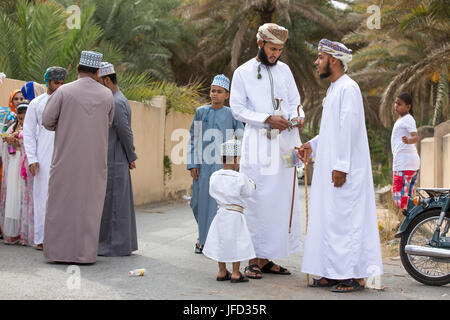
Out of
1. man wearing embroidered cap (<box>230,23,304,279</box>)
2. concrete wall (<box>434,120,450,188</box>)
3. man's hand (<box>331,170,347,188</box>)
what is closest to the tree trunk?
concrete wall (<box>434,120,450,188</box>)

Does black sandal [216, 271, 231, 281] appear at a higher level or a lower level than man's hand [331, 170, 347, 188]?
lower

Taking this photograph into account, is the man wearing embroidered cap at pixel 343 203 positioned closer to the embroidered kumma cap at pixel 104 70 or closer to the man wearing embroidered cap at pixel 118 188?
the man wearing embroidered cap at pixel 118 188

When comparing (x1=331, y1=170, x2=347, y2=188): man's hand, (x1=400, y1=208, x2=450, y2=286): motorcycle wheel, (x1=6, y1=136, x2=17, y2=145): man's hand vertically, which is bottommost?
(x1=400, y1=208, x2=450, y2=286): motorcycle wheel

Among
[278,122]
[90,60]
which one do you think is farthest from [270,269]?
[90,60]

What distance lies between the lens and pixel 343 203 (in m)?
6.00

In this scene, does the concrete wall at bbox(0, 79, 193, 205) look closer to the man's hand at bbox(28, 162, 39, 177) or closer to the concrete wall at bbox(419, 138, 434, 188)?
the concrete wall at bbox(419, 138, 434, 188)

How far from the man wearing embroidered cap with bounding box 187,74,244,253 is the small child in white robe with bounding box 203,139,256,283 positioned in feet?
6.01

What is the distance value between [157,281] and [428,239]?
263 centimetres

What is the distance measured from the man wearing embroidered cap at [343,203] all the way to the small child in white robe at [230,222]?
0.61 meters

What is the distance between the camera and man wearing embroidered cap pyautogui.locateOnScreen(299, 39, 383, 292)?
5945 mm

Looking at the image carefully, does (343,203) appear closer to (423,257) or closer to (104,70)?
(423,257)
